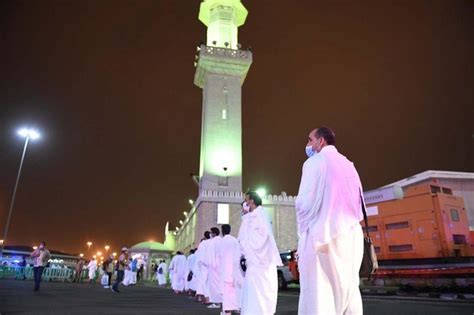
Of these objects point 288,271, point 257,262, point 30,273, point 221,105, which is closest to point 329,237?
point 257,262

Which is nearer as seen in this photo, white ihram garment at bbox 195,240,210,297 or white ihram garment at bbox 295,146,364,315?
white ihram garment at bbox 295,146,364,315

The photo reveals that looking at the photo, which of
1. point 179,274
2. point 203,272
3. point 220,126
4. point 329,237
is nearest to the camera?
point 329,237

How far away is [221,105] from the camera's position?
34156mm

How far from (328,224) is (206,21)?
Answer: 4143 cm

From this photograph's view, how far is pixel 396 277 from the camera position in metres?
12.4

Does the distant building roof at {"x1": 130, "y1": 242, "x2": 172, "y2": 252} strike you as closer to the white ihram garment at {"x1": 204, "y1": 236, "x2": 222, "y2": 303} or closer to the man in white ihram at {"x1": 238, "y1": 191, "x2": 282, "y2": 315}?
the white ihram garment at {"x1": 204, "y1": 236, "x2": 222, "y2": 303}

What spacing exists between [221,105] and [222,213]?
11.1 m

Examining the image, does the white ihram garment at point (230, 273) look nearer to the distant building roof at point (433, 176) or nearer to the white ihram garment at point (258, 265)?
the white ihram garment at point (258, 265)

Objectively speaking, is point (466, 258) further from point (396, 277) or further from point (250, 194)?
point (250, 194)

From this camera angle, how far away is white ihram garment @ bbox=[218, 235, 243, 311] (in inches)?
241

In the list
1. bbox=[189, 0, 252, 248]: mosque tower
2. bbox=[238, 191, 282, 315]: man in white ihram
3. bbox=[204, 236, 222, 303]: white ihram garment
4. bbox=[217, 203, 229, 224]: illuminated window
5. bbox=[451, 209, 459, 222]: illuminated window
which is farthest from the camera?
bbox=[189, 0, 252, 248]: mosque tower

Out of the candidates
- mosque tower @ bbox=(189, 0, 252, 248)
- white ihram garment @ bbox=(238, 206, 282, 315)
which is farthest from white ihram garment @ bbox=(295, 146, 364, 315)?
mosque tower @ bbox=(189, 0, 252, 248)

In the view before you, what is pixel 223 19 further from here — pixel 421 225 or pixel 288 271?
pixel 421 225

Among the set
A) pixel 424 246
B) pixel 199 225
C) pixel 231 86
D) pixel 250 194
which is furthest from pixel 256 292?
pixel 231 86
